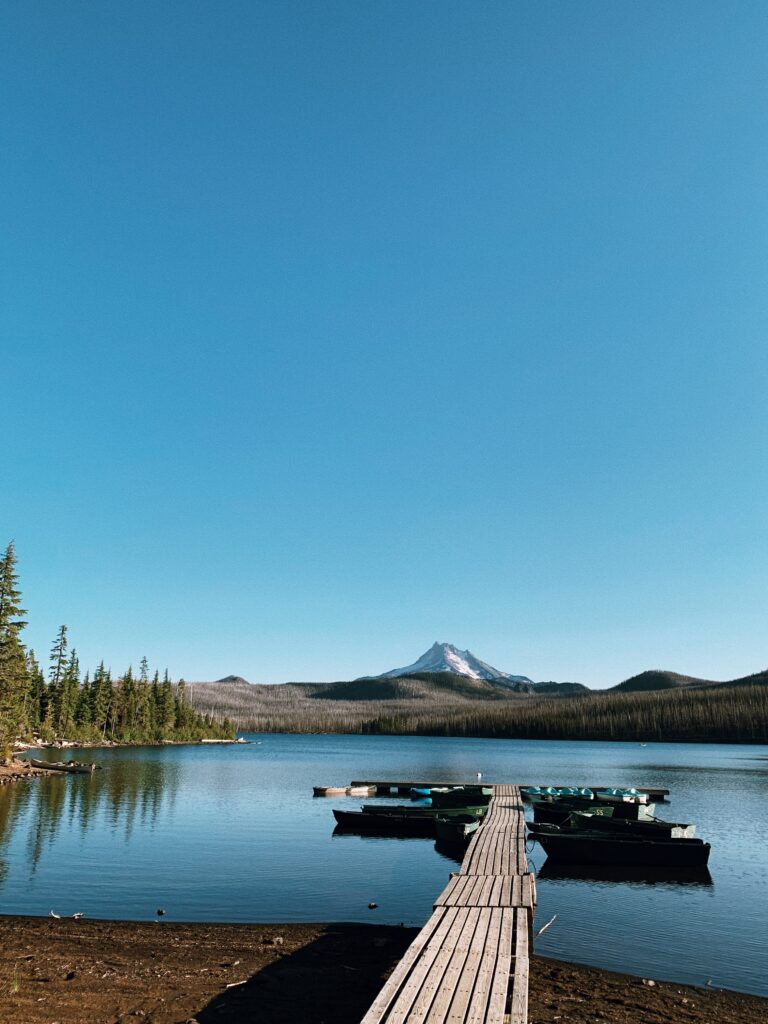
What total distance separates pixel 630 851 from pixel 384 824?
59.1ft

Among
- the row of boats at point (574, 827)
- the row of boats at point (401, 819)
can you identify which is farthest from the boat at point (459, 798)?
the row of boats at point (401, 819)

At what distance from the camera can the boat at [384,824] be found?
4922 cm

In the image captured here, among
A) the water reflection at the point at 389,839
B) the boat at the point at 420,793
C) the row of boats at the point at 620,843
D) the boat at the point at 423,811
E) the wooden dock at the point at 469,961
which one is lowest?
the boat at the point at 420,793

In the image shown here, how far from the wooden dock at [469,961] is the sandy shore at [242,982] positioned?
1.69 m

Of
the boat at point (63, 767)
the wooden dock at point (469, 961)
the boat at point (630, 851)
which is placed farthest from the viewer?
the boat at point (63, 767)

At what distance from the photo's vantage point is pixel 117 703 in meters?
162

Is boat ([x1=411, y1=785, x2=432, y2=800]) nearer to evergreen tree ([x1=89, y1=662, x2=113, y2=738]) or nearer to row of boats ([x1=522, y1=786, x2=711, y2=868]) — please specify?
row of boats ([x1=522, y1=786, x2=711, y2=868])

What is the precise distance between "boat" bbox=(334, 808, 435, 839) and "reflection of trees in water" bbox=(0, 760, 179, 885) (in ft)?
42.3

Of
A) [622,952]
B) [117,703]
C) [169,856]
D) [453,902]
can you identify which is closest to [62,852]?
[169,856]

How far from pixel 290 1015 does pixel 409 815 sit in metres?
35.6

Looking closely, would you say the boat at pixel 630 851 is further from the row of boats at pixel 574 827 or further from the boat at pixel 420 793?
the boat at pixel 420 793

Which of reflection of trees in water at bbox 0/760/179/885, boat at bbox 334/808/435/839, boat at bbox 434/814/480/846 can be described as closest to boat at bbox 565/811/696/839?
boat at bbox 434/814/480/846

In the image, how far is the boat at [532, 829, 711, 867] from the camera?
1459 inches

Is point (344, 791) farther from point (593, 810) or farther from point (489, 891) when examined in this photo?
point (489, 891)
